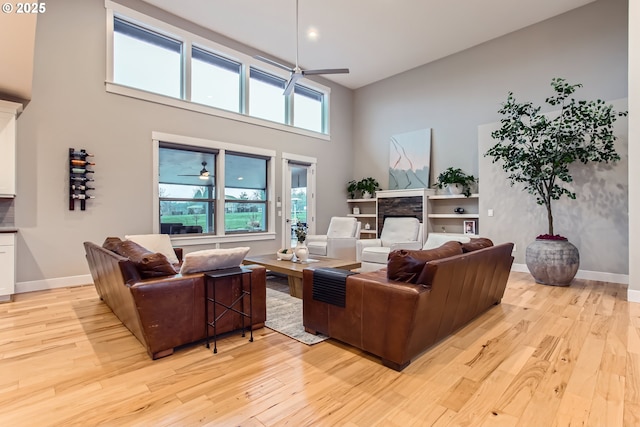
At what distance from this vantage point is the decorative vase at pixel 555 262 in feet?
15.2

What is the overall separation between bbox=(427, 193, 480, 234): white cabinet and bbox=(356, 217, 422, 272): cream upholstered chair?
1023 mm

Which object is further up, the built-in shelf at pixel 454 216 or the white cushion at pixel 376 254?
the built-in shelf at pixel 454 216

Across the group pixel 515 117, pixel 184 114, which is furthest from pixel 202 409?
pixel 515 117

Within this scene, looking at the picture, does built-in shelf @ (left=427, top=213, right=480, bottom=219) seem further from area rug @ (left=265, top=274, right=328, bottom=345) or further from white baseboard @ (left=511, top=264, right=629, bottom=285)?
area rug @ (left=265, top=274, right=328, bottom=345)

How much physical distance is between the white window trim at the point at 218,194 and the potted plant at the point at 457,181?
3639 millimetres

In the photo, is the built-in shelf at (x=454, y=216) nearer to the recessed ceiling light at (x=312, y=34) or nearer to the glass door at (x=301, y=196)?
the glass door at (x=301, y=196)

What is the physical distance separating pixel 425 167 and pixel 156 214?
5.57m

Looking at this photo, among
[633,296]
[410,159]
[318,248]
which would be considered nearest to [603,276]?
[633,296]

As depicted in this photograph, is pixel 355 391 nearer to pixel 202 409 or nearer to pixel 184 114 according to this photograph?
pixel 202 409

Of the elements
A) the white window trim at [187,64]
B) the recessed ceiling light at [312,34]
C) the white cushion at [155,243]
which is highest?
the recessed ceiling light at [312,34]

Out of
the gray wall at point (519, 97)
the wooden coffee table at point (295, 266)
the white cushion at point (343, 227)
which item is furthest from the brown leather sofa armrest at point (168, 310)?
the gray wall at point (519, 97)

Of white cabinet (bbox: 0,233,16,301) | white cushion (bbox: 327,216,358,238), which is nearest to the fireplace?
white cushion (bbox: 327,216,358,238)

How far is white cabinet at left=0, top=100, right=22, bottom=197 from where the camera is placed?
3988 mm

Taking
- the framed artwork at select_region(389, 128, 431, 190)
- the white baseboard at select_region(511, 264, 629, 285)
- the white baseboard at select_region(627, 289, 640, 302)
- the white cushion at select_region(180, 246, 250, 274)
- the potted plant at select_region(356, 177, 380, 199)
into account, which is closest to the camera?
the white cushion at select_region(180, 246, 250, 274)
